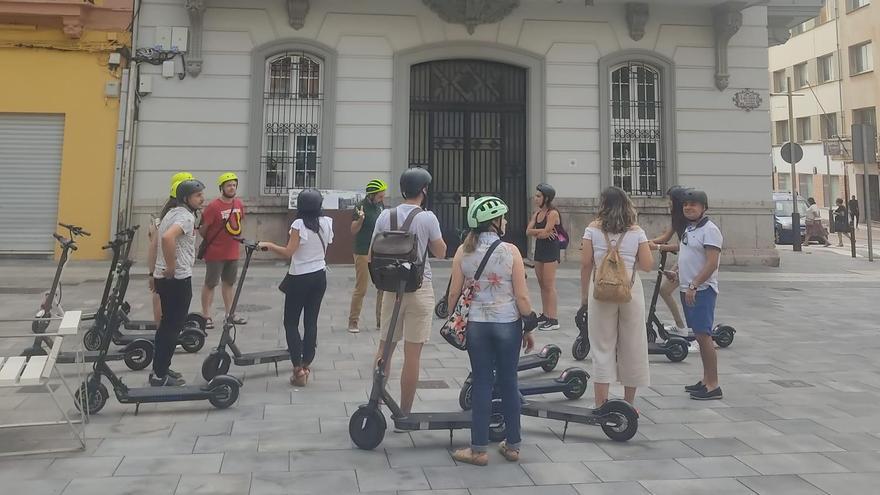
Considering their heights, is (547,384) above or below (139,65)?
below

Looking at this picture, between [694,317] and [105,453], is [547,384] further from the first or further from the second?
[105,453]

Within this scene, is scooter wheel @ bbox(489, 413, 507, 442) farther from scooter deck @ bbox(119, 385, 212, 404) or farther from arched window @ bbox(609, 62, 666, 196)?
arched window @ bbox(609, 62, 666, 196)

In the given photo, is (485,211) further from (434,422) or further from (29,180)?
(29,180)

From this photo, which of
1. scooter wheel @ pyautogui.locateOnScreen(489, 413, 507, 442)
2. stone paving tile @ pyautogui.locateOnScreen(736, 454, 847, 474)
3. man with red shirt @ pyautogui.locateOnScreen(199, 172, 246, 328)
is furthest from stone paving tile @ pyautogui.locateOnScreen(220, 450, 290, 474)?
man with red shirt @ pyautogui.locateOnScreen(199, 172, 246, 328)

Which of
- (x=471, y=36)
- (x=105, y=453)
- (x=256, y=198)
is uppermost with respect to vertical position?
(x=471, y=36)

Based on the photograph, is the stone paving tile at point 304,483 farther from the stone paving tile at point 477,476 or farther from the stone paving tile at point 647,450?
the stone paving tile at point 647,450

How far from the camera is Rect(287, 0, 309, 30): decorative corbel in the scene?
1344 centimetres

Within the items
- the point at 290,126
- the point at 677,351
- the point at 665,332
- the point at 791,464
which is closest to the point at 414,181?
the point at 791,464

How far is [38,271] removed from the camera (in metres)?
11.9

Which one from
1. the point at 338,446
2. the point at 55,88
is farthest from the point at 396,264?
the point at 55,88

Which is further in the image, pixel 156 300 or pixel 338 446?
pixel 156 300

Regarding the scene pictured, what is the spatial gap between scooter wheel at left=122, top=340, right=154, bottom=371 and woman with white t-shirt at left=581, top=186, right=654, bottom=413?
4154mm

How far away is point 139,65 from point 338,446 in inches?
474

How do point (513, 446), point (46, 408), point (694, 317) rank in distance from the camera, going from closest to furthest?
point (513, 446)
point (46, 408)
point (694, 317)
